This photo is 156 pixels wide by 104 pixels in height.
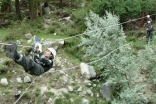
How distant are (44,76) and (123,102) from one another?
352 cm

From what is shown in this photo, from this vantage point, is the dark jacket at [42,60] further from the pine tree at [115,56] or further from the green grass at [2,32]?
the green grass at [2,32]

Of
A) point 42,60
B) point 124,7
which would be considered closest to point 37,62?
point 42,60

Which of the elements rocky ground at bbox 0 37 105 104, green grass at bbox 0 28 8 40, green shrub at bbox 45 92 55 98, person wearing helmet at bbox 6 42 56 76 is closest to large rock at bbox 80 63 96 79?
rocky ground at bbox 0 37 105 104

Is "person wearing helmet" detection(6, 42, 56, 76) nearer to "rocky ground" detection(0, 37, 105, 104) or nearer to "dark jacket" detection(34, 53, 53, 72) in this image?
"dark jacket" detection(34, 53, 53, 72)

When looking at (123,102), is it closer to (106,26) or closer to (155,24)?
(106,26)

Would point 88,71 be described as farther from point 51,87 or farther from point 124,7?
point 124,7

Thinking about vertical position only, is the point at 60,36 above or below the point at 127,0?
below

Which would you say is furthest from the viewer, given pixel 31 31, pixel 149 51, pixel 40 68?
pixel 31 31

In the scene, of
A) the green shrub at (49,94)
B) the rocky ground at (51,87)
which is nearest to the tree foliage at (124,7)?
the rocky ground at (51,87)

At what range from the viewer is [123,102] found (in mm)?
9883

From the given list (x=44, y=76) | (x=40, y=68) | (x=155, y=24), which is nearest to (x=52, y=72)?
(x=44, y=76)

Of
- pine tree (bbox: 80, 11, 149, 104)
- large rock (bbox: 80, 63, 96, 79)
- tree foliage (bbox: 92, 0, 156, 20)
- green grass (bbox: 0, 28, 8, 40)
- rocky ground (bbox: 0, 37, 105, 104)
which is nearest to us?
pine tree (bbox: 80, 11, 149, 104)

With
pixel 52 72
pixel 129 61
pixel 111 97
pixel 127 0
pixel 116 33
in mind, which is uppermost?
pixel 127 0

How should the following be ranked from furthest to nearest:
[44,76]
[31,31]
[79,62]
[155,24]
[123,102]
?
[155,24], [31,31], [79,62], [44,76], [123,102]
